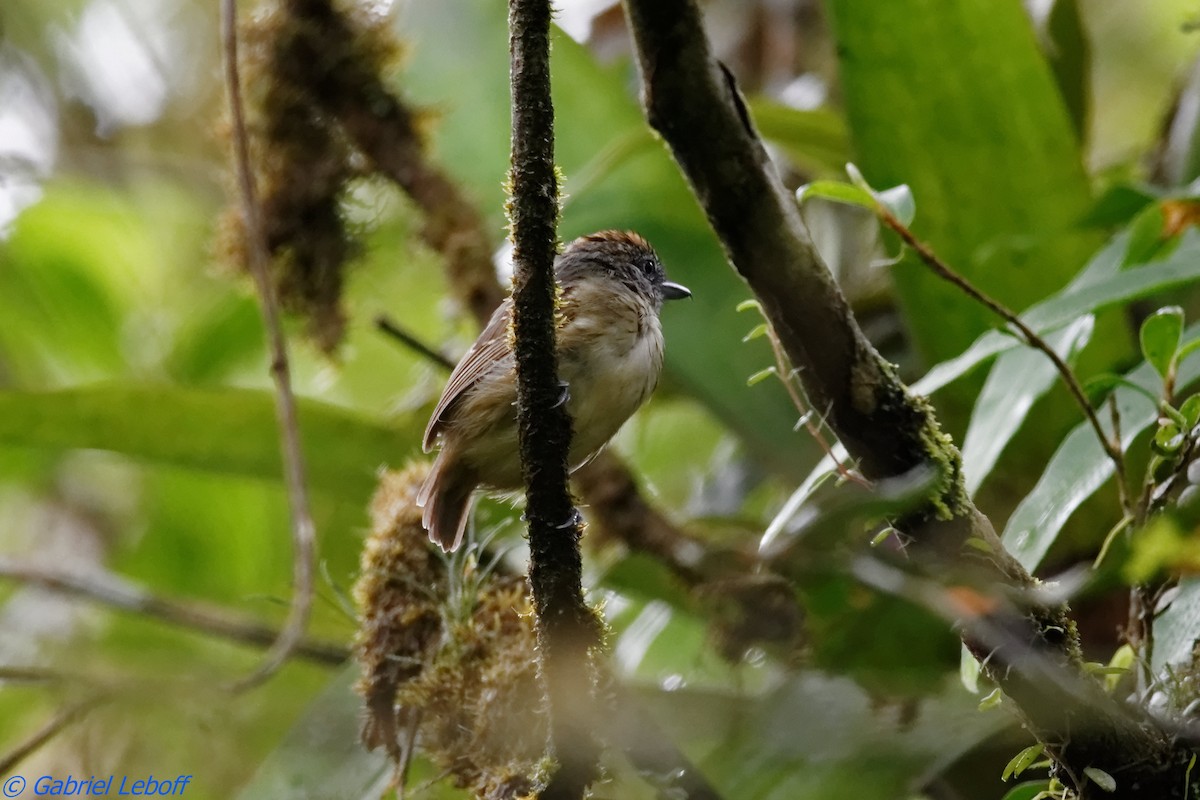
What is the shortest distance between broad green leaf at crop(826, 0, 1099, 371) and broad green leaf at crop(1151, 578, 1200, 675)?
31.0 inches

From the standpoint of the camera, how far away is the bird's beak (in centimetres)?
268

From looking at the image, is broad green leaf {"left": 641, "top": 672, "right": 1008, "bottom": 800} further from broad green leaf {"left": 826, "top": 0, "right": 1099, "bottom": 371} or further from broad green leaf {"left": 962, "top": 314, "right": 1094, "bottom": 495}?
broad green leaf {"left": 826, "top": 0, "right": 1099, "bottom": 371}

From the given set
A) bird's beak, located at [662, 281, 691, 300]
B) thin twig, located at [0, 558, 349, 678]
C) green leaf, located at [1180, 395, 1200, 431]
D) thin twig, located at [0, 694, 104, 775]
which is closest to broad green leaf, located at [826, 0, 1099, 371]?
bird's beak, located at [662, 281, 691, 300]

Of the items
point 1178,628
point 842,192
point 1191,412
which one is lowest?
point 1178,628

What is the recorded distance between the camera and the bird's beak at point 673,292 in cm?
268

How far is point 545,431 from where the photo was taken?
141 cm

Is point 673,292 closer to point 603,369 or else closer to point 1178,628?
point 603,369

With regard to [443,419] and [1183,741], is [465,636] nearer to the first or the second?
[443,419]

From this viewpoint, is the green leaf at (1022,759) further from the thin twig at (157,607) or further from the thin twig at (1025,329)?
the thin twig at (157,607)

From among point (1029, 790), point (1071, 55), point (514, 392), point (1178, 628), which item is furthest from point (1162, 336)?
point (1071, 55)

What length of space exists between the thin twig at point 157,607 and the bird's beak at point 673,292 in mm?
1027

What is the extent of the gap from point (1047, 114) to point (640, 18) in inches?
57.0

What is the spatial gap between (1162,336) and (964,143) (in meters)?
0.91

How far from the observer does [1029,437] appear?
2.45m
